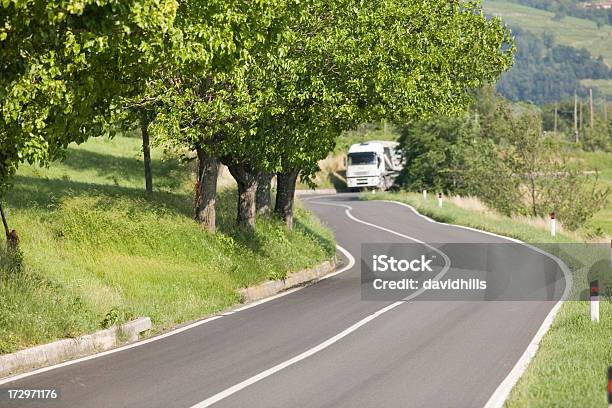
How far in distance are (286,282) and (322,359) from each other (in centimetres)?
1099

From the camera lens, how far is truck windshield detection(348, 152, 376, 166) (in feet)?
244

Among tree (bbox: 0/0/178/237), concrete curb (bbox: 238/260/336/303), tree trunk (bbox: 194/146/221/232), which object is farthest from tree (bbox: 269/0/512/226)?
tree (bbox: 0/0/178/237)

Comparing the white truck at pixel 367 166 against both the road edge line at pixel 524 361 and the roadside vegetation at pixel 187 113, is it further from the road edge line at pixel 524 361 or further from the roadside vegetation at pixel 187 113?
the road edge line at pixel 524 361

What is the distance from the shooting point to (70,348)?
582 inches

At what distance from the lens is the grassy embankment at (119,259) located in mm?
15609

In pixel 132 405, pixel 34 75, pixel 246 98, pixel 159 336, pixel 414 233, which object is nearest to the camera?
pixel 132 405

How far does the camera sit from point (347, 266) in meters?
30.4

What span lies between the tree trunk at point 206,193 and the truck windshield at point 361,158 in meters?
49.2

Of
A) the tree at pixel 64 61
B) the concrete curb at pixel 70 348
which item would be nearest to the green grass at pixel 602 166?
the concrete curb at pixel 70 348

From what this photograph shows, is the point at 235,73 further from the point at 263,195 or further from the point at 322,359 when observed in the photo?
the point at 263,195

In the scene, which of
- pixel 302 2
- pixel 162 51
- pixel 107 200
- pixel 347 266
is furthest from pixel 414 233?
pixel 162 51

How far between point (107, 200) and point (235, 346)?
10551mm

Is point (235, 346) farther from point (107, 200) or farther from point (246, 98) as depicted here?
point (107, 200)

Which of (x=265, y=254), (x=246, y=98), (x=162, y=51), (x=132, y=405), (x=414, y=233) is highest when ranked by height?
(x=162, y=51)
